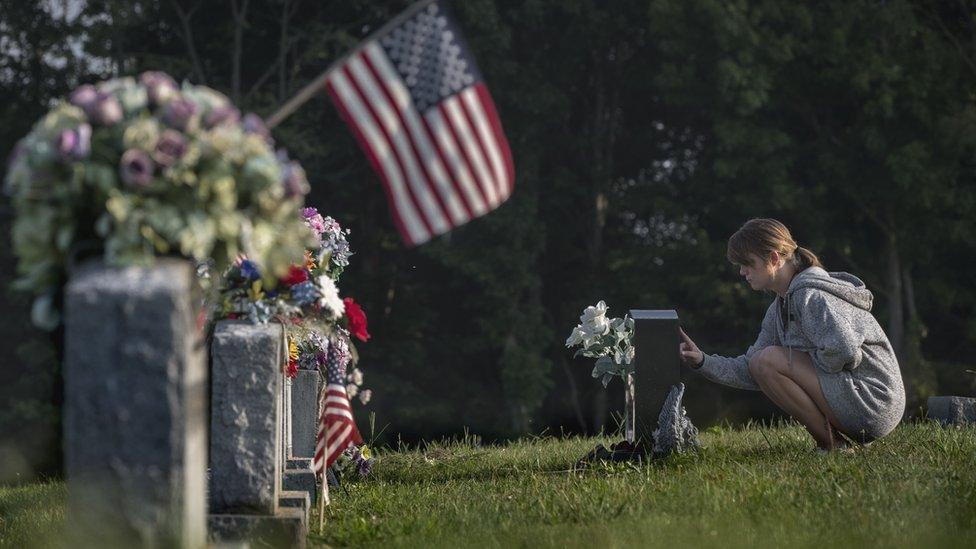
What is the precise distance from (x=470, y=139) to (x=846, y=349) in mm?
3117

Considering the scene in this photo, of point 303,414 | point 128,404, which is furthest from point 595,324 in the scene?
point 128,404

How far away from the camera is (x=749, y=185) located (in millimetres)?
20219

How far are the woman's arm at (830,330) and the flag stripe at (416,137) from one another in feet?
9.62

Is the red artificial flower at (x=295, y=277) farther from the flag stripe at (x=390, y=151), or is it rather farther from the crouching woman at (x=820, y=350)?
the crouching woman at (x=820, y=350)

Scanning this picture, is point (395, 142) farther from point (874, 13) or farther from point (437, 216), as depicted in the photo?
point (874, 13)

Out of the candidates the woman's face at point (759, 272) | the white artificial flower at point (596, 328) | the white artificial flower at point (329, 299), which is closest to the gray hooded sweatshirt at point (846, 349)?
the woman's face at point (759, 272)

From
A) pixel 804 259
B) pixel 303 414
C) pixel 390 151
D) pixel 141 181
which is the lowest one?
pixel 303 414

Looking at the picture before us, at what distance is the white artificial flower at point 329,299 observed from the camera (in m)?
5.83

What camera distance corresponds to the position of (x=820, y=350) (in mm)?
6719

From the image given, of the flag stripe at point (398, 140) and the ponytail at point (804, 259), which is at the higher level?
the flag stripe at point (398, 140)

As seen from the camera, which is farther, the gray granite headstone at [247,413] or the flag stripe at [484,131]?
the gray granite headstone at [247,413]

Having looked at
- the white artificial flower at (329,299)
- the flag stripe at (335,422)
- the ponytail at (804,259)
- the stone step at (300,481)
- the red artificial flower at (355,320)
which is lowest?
the stone step at (300,481)

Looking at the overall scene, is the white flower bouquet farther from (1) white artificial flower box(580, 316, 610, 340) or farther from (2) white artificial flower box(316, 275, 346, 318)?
(2) white artificial flower box(316, 275, 346, 318)

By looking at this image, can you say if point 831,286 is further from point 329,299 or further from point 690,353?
point 329,299
